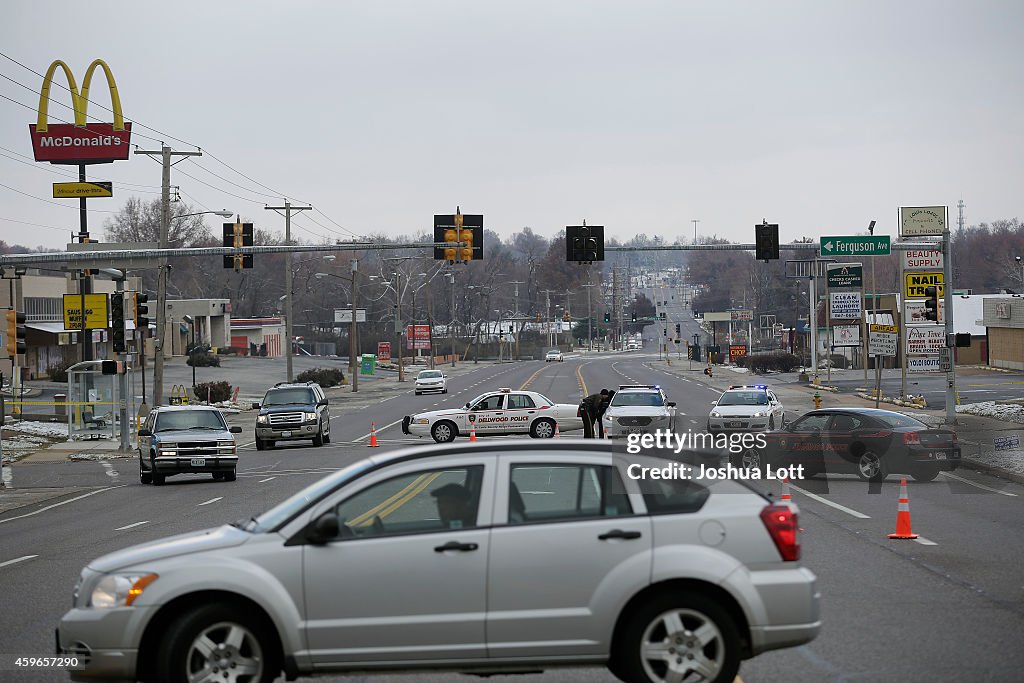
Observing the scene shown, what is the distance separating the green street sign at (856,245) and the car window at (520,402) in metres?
11.9

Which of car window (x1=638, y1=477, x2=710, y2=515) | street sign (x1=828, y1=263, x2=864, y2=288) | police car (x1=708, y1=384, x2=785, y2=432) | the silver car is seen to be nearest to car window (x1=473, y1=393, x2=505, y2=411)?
police car (x1=708, y1=384, x2=785, y2=432)

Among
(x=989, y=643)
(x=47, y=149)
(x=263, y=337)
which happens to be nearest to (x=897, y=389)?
(x=47, y=149)

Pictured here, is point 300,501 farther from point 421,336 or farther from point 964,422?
point 421,336

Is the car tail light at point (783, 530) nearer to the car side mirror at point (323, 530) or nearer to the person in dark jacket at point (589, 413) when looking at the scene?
the car side mirror at point (323, 530)

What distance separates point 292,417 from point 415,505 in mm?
30145

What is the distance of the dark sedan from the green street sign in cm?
1783

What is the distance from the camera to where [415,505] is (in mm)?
7410

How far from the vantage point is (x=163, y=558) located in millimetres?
7117

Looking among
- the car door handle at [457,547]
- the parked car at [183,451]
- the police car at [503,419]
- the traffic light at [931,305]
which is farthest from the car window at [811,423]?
the car door handle at [457,547]

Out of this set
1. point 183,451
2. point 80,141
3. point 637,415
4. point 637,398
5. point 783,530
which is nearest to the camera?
point 783,530

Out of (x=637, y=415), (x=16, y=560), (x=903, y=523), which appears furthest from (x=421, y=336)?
(x=903, y=523)

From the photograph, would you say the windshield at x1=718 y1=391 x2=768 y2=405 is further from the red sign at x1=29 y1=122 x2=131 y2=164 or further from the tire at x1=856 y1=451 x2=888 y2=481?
the red sign at x1=29 y1=122 x2=131 y2=164

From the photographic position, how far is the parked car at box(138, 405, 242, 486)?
25.9 meters

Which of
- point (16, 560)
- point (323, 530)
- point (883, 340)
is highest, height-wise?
point (883, 340)
